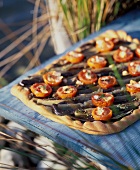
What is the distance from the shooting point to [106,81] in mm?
1892

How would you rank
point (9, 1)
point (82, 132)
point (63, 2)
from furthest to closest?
1. point (9, 1)
2. point (63, 2)
3. point (82, 132)

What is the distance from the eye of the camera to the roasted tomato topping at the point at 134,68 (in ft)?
6.40

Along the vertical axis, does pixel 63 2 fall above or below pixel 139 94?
above

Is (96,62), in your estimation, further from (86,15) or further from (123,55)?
(86,15)

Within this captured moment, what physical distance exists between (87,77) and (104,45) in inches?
13.4

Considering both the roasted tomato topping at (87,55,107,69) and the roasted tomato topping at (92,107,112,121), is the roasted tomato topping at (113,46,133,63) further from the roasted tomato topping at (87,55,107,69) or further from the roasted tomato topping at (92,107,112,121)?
the roasted tomato topping at (92,107,112,121)

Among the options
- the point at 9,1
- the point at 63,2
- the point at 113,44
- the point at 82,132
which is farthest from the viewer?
the point at 9,1

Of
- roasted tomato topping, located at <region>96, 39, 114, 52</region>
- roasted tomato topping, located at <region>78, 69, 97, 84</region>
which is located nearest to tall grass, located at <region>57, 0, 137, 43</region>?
roasted tomato topping, located at <region>96, 39, 114, 52</region>

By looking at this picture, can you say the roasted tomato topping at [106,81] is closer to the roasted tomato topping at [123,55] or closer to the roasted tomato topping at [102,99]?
the roasted tomato topping at [102,99]

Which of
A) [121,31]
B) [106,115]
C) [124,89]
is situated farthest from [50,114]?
[121,31]

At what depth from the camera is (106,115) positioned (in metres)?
1.66

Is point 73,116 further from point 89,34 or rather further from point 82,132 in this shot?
point 89,34

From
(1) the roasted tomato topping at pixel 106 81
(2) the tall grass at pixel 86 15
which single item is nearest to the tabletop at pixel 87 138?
(1) the roasted tomato topping at pixel 106 81

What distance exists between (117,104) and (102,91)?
0.38 feet
